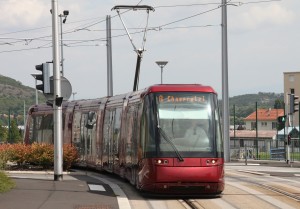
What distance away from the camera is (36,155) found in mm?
24078

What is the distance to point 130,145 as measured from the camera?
709 inches

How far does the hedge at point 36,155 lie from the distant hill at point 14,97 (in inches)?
3479

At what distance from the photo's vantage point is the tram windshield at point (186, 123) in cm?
1515

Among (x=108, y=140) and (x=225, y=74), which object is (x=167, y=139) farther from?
(x=225, y=74)

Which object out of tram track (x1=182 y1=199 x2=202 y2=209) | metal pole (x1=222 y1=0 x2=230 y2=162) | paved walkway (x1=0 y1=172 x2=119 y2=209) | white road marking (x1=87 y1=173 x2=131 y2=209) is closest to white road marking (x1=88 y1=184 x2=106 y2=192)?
paved walkway (x1=0 y1=172 x2=119 y2=209)

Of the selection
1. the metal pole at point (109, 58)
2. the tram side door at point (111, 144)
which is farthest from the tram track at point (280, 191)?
the metal pole at point (109, 58)

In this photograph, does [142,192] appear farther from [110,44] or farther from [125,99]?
[110,44]

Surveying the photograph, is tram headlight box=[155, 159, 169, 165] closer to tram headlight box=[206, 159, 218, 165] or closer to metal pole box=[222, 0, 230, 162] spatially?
tram headlight box=[206, 159, 218, 165]

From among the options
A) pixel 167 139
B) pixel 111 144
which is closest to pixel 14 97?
pixel 111 144

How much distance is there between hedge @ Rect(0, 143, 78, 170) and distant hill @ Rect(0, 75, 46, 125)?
290 ft

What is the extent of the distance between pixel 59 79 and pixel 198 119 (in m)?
5.47

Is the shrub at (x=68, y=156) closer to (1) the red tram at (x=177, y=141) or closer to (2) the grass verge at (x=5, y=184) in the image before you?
(1) the red tram at (x=177, y=141)

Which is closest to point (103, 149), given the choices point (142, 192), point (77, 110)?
point (77, 110)

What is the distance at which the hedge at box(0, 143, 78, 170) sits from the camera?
23984mm
